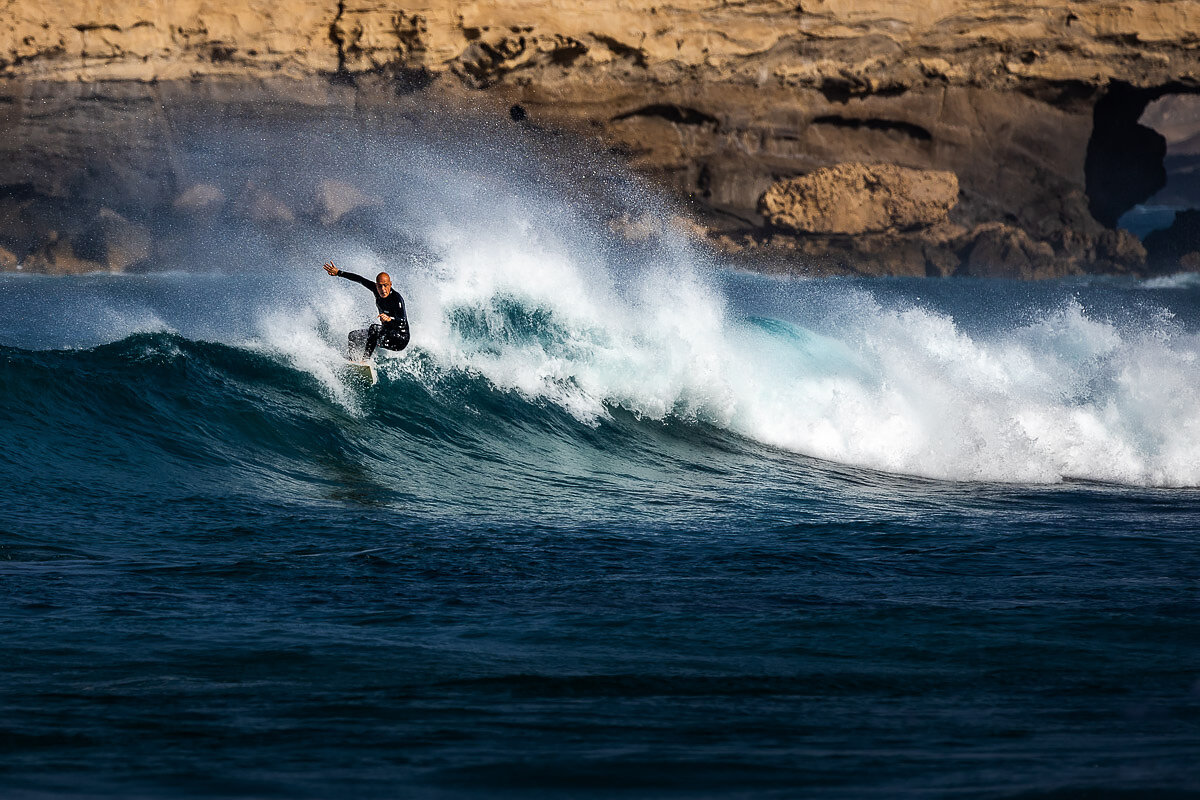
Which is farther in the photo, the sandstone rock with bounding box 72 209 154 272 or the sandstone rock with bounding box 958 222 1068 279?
the sandstone rock with bounding box 958 222 1068 279

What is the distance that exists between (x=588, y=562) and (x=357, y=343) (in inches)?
199

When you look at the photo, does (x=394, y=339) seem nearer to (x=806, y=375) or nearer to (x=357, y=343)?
(x=357, y=343)

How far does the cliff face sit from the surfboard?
3714 centimetres

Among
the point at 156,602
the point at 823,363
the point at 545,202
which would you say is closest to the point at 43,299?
the point at 545,202

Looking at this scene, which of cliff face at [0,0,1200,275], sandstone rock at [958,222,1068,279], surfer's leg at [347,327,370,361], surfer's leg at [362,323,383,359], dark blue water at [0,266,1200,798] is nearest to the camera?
dark blue water at [0,266,1200,798]

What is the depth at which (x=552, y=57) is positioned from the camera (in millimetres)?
46375

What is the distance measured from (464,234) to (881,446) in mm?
5210

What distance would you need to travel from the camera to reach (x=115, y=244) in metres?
45.3

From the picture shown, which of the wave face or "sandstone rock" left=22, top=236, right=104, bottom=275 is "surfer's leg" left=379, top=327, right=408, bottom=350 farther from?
"sandstone rock" left=22, top=236, right=104, bottom=275

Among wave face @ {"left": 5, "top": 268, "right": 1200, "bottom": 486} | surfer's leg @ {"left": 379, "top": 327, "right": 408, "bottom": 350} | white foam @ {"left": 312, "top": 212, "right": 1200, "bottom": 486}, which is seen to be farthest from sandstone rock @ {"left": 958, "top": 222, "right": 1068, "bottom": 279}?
surfer's leg @ {"left": 379, "top": 327, "right": 408, "bottom": 350}

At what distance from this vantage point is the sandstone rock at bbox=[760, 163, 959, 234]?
48.6 metres

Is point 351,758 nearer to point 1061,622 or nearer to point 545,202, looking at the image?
point 1061,622

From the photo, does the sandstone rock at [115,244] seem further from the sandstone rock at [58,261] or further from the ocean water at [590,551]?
the ocean water at [590,551]

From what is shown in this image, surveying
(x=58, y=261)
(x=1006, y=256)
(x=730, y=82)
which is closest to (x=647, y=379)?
(x=730, y=82)
